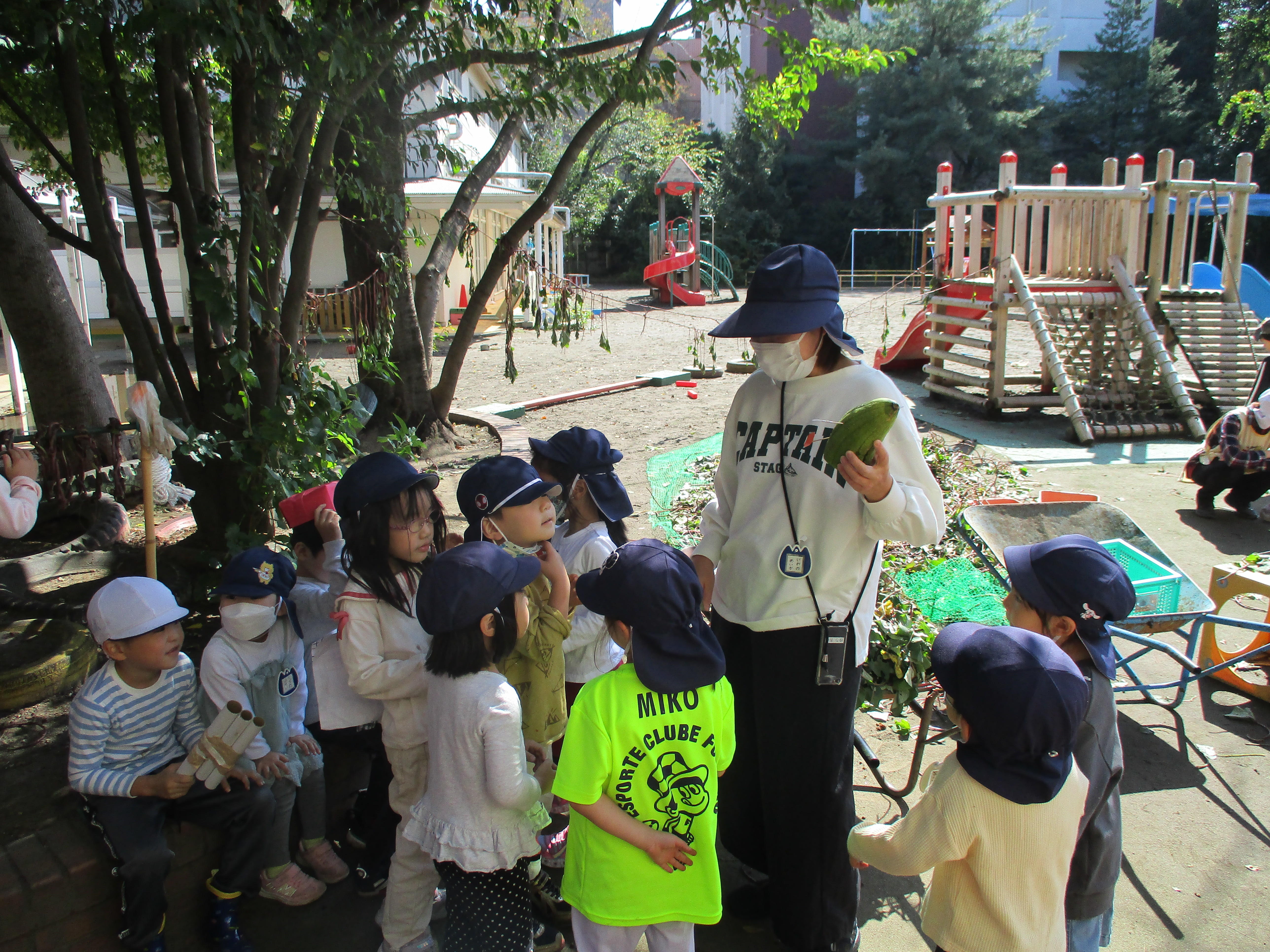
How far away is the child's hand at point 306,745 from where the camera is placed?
2928mm

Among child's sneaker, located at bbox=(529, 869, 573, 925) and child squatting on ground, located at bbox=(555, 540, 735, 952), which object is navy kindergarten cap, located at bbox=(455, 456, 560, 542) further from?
child's sneaker, located at bbox=(529, 869, 573, 925)

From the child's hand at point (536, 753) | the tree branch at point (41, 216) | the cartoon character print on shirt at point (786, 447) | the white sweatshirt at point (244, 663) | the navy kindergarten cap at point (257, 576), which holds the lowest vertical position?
the child's hand at point (536, 753)

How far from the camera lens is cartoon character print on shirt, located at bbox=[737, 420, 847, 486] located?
2.46 m

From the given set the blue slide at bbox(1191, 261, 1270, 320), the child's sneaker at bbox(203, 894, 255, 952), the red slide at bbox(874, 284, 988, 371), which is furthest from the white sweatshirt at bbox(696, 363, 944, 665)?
the blue slide at bbox(1191, 261, 1270, 320)

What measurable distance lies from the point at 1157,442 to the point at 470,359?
1081 cm

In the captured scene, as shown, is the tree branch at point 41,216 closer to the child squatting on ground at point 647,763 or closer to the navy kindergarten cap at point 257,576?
the navy kindergarten cap at point 257,576

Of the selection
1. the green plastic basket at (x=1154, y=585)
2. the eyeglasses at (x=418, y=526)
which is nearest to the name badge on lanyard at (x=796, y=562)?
the eyeglasses at (x=418, y=526)

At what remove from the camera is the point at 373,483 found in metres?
2.72

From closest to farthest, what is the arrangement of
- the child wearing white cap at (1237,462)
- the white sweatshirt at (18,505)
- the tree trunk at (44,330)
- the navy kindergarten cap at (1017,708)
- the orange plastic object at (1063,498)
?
1. the navy kindergarten cap at (1017,708)
2. the white sweatshirt at (18,505)
3. the orange plastic object at (1063,498)
4. the tree trunk at (44,330)
5. the child wearing white cap at (1237,462)

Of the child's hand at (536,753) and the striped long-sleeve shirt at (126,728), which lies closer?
the striped long-sleeve shirt at (126,728)

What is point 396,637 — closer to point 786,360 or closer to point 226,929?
point 226,929

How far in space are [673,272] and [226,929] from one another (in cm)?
2544

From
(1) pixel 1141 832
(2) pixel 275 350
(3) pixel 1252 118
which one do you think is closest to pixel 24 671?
(2) pixel 275 350

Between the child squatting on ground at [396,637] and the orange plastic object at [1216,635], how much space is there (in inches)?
139
